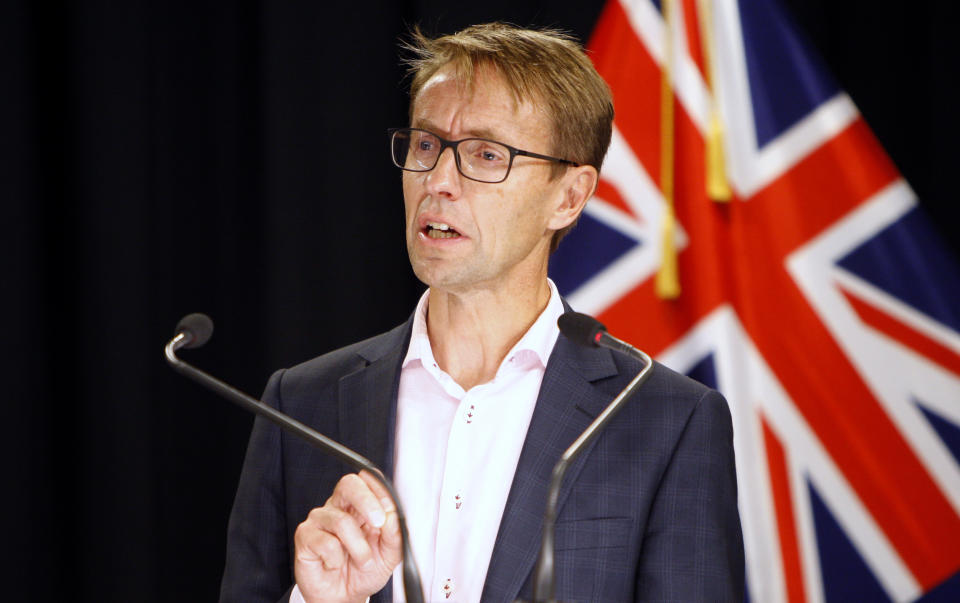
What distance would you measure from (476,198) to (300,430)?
59 centimetres

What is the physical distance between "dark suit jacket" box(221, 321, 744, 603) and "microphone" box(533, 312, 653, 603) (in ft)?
0.91

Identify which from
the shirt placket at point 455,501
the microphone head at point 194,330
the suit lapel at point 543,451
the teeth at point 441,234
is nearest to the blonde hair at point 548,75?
the teeth at point 441,234

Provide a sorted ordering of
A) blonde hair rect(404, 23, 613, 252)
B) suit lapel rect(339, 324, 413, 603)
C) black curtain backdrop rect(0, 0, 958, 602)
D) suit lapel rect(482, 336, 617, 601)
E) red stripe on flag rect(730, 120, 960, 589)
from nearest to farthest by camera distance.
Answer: suit lapel rect(482, 336, 617, 601) < suit lapel rect(339, 324, 413, 603) < blonde hair rect(404, 23, 613, 252) < red stripe on flag rect(730, 120, 960, 589) < black curtain backdrop rect(0, 0, 958, 602)

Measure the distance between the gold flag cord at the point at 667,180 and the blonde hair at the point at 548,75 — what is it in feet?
2.16

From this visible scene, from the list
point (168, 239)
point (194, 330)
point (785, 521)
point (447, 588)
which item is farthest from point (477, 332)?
point (168, 239)

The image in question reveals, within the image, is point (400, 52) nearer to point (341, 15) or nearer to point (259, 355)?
point (341, 15)

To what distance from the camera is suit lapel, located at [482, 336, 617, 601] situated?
1.49m

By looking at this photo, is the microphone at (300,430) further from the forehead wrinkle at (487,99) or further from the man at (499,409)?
the forehead wrinkle at (487,99)

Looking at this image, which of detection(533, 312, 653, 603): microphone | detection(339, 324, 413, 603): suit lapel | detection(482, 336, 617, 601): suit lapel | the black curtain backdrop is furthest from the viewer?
the black curtain backdrop

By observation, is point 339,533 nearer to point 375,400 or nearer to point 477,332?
point 375,400

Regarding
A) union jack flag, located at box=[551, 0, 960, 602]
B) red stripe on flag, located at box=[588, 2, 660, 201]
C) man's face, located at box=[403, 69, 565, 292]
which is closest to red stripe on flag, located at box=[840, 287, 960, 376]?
union jack flag, located at box=[551, 0, 960, 602]

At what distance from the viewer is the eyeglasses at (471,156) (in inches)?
66.9

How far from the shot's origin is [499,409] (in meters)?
1.67

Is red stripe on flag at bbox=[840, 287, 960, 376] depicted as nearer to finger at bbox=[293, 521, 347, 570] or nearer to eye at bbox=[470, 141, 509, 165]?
eye at bbox=[470, 141, 509, 165]
